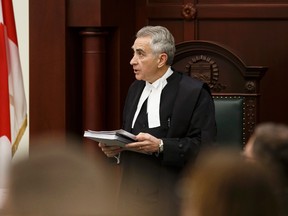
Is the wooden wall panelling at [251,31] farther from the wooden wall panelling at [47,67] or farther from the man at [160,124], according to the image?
the man at [160,124]

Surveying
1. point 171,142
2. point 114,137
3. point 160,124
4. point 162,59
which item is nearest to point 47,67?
point 162,59

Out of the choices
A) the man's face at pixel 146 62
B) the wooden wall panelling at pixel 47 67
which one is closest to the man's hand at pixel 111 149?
the man's face at pixel 146 62

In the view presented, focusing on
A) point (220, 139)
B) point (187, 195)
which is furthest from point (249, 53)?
point (187, 195)

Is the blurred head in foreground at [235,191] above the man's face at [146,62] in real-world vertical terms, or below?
below

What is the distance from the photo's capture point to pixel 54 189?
163cm

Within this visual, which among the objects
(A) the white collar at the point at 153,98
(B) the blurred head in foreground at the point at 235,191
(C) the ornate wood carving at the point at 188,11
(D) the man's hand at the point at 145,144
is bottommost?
(D) the man's hand at the point at 145,144

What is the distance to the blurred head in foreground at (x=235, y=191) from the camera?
155cm

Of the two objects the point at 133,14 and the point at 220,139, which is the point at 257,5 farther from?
the point at 220,139

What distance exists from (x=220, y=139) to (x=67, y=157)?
330cm

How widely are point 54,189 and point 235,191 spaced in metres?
0.33

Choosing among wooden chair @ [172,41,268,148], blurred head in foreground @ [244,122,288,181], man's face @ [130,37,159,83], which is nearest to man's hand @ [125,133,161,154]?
man's face @ [130,37,159,83]

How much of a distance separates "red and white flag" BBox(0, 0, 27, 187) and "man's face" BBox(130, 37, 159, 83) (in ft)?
3.64

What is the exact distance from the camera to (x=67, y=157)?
168 cm

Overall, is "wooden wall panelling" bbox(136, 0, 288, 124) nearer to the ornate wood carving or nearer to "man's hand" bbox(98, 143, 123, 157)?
the ornate wood carving
